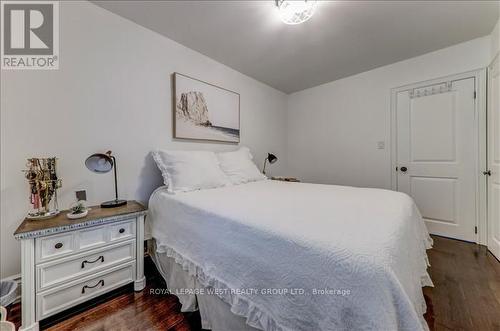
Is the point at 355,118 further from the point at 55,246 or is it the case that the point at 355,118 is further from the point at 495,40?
the point at 55,246

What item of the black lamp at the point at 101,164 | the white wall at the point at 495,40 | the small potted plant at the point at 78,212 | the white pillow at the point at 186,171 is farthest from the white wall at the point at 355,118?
the small potted plant at the point at 78,212

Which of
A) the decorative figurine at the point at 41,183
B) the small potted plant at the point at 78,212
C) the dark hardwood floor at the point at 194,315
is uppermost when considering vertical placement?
the decorative figurine at the point at 41,183

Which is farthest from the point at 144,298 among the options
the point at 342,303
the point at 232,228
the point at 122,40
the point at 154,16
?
the point at 154,16

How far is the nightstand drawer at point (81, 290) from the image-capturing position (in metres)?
1.18

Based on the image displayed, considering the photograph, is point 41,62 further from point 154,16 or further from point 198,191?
point 198,191

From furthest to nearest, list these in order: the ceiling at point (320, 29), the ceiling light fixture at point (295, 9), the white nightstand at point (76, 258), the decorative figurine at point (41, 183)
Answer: the ceiling at point (320, 29), the ceiling light fixture at point (295, 9), the decorative figurine at point (41, 183), the white nightstand at point (76, 258)

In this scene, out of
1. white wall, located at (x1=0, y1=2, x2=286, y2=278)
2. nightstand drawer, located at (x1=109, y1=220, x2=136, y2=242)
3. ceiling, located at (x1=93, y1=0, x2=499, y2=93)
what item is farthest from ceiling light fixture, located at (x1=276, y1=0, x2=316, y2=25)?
nightstand drawer, located at (x1=109, y1=220, x2=136, y2=242)

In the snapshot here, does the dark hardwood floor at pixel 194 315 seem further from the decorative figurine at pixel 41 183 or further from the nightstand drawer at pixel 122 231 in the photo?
the decorative figurine at pixel 41 183

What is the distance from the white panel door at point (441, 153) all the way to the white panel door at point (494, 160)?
0.43 feet

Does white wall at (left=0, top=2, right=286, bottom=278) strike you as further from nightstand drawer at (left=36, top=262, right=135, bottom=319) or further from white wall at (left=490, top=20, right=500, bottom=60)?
white wall at (left=490, top=20, right=500, bottom=60)

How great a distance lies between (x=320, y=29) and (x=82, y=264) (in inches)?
112

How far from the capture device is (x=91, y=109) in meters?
1.71

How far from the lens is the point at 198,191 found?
1.80m

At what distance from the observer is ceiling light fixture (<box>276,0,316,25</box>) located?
1595 mm
